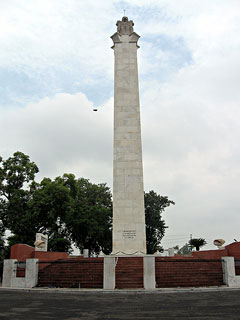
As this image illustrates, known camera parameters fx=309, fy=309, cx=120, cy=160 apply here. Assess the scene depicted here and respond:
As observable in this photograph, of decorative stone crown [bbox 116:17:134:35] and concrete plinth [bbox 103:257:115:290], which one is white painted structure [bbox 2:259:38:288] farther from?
decorative stone crown [bbox 116:17:134:35]

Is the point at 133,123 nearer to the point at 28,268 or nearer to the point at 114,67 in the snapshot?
the point at 114,67

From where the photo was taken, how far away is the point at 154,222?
53.9m

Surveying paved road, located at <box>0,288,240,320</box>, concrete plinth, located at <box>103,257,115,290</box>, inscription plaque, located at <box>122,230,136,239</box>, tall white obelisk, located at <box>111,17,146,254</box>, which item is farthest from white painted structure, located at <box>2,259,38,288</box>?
inscription plaque, located at <box>122,230,136,239</box>

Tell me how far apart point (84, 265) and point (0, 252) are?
18.0 m

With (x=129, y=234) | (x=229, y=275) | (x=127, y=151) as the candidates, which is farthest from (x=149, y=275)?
(x=127, y=151)

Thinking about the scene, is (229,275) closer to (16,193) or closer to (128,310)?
(128,310)

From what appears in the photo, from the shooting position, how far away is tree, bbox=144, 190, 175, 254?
53.8 metres

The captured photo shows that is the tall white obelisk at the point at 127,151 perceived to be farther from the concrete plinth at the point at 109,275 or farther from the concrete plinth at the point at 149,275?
the concrete plinth at the point at 109,275

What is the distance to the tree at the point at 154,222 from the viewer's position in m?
53.8

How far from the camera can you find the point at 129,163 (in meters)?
27.9

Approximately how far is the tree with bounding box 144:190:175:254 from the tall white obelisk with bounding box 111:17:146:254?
90.7 feet

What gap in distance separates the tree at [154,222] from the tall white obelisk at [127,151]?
27.7 meters

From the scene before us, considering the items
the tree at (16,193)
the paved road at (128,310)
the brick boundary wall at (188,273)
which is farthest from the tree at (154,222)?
the paved road at (128,310)

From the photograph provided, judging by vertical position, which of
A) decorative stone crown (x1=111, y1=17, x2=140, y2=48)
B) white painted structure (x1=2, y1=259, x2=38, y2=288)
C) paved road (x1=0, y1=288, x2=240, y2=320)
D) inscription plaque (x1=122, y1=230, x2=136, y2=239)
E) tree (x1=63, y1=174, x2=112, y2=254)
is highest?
decorative stone crown (x1=111, y1=17, x2=140, y2=48)
